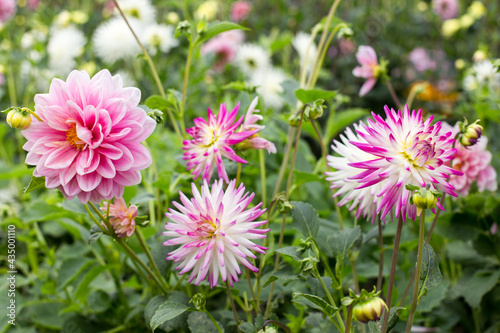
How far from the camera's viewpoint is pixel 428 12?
2844 millimetres

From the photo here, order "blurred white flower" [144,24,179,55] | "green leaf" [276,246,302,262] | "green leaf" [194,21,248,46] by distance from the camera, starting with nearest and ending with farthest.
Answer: "green leaf" [276,246,302,262] < "green leaf" [194,21,248,46] < "blurred white flower" [144,24,179,55]

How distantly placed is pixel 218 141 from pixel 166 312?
0.23m

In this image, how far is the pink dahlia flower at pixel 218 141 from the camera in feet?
1.86

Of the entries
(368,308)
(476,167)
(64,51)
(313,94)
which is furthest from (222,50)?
(368,308)

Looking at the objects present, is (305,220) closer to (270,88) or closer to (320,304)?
(320,304)

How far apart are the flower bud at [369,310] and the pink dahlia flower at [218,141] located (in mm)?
221

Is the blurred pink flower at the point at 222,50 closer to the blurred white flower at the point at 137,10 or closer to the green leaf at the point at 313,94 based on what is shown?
the blurred white flower at the point at 137,10

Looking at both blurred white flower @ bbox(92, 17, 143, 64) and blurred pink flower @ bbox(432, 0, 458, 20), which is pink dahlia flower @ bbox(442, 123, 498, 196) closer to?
blurred white flower @ bbox(92, 17, 143, 64)

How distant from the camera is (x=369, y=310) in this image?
441 millimetres

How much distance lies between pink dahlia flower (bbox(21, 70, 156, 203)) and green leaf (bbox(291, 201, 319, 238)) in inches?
9.0

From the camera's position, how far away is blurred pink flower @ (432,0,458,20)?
243 cm

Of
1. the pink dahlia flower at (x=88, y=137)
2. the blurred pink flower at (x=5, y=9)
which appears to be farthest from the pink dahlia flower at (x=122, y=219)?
the blurred pink flower at (x=5, y=9)

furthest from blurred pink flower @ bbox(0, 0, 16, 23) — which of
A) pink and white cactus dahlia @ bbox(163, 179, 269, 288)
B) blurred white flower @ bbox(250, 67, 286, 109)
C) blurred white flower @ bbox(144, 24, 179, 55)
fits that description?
pink and white cactus dahlia @ bbox(163, 179, 269, 288)

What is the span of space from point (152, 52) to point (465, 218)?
1242 millimetres
